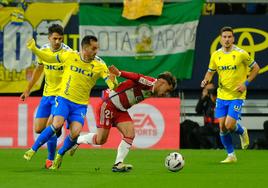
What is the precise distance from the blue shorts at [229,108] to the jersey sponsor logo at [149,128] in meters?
3.71

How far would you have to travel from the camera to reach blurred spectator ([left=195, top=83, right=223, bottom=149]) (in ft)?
64.2

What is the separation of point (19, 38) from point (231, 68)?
6.99 metres

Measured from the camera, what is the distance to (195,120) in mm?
20625

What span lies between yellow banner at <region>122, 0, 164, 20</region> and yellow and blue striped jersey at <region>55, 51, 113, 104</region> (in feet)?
25.5

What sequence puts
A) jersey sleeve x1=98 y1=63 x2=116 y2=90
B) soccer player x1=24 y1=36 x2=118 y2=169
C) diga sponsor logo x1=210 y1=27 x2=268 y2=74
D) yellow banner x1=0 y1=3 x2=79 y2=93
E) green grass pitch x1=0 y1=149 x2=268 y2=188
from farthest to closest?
diga sponsor logo x1=210 y1=27 x2=268 y2=74
yellow banner x1=0 y1=3 x2=79 y2=93
soccer player x1=24 y1=36 x2=118 y2=169
jersey sleeve x1=98 y1=63 x2=116 y2=90
green grass pitch x1=0 y1=149 x2=268 y2=188

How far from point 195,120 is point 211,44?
194 centimetres

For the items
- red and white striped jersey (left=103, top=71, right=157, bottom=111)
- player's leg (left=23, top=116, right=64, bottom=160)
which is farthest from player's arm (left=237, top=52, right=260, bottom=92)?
player's leg (left=23, top=116, right=64, bottom=160)

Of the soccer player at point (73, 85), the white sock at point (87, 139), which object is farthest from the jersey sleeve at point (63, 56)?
the white sock at point (87, 139)

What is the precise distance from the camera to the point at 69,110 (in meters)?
12.6

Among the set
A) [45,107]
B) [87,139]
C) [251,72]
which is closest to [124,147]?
[87,139]

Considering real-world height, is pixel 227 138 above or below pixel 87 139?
below

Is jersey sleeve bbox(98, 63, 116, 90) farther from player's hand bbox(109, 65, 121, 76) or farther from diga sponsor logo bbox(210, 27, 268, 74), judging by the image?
diga sponsor logo bbox(210, 27, 268, 74)

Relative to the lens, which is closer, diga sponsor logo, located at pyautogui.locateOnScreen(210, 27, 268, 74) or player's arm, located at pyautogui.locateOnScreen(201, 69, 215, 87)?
player's arm, located at pyautogui.locateOnScreen(201, 69, 215, 87)

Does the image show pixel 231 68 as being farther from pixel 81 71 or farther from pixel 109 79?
pixel 109 79
